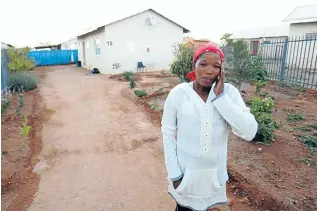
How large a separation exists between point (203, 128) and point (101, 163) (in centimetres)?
297

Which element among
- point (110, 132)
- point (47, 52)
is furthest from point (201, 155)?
point (47, 52)

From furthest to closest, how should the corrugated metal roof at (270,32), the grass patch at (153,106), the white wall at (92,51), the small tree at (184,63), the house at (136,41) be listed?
the corrugated metal roof at (270,32)
the white wall at (92,51)
the house at (136,41)
the small tree at (184,63)
the grass patch at (153,106)

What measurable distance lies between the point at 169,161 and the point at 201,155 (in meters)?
0.21

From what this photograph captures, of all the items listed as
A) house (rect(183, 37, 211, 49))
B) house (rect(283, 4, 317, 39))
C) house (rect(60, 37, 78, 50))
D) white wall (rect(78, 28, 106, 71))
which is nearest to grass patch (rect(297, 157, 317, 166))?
house (rect(183, 37, 211, 49))

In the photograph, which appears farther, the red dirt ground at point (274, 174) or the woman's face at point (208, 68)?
the red dirt ground at point (274, 174)

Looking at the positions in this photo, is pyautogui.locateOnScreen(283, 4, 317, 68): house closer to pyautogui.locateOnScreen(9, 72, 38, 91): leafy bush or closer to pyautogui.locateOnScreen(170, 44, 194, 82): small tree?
pyautogui.locateOnScreen(170, 44, 194, 82): small tree

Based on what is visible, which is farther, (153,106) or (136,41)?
(136,41)

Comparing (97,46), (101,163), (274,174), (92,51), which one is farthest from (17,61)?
(274,174)

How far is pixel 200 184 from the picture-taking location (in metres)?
1.61

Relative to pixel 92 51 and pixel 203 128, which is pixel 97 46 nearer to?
pixel 92 51

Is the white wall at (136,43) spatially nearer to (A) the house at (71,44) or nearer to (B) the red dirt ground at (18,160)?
(B) the red dirt ground at (18,160)

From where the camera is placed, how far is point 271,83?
10.7 metres

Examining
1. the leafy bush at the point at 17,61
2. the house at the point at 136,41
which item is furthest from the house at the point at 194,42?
the leafy bush at the point at 17,61

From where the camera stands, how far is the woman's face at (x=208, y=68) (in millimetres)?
1489
